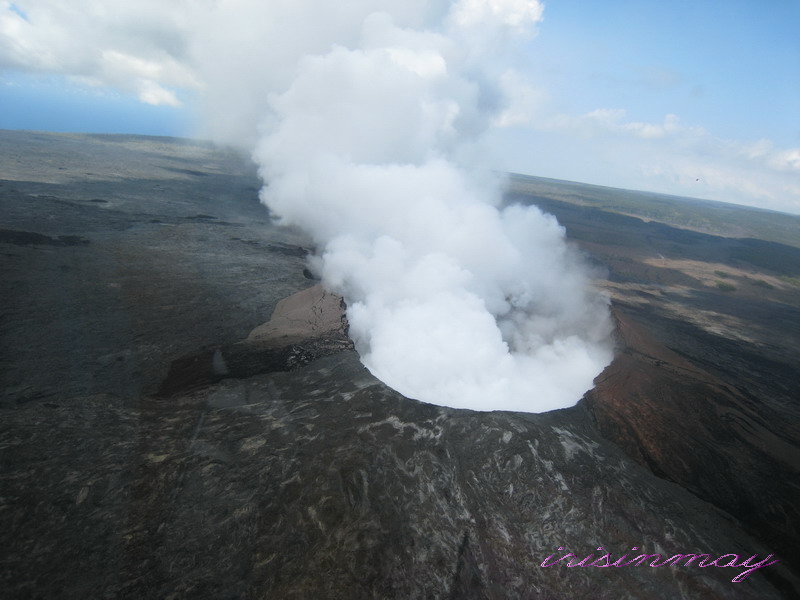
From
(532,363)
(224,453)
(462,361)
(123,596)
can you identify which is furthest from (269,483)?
(532,363)

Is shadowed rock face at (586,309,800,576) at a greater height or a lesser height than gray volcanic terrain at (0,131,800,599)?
lesser

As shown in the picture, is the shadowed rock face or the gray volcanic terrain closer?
the gray volcanic terrain

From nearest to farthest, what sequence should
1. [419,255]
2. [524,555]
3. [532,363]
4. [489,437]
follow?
[524,555] < [489,437] < [532,363] < [419,255]

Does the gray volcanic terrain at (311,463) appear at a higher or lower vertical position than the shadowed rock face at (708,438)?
higher

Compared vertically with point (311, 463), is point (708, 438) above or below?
below

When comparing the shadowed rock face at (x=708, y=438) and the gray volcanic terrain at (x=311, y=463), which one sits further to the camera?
the shadowed rock face at (x=708, y=438)

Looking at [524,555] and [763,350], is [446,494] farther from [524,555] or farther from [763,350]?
[763,350]

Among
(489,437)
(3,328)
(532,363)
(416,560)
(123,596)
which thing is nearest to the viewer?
(123,596)

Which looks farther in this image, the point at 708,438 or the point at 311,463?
the point at 708,438
